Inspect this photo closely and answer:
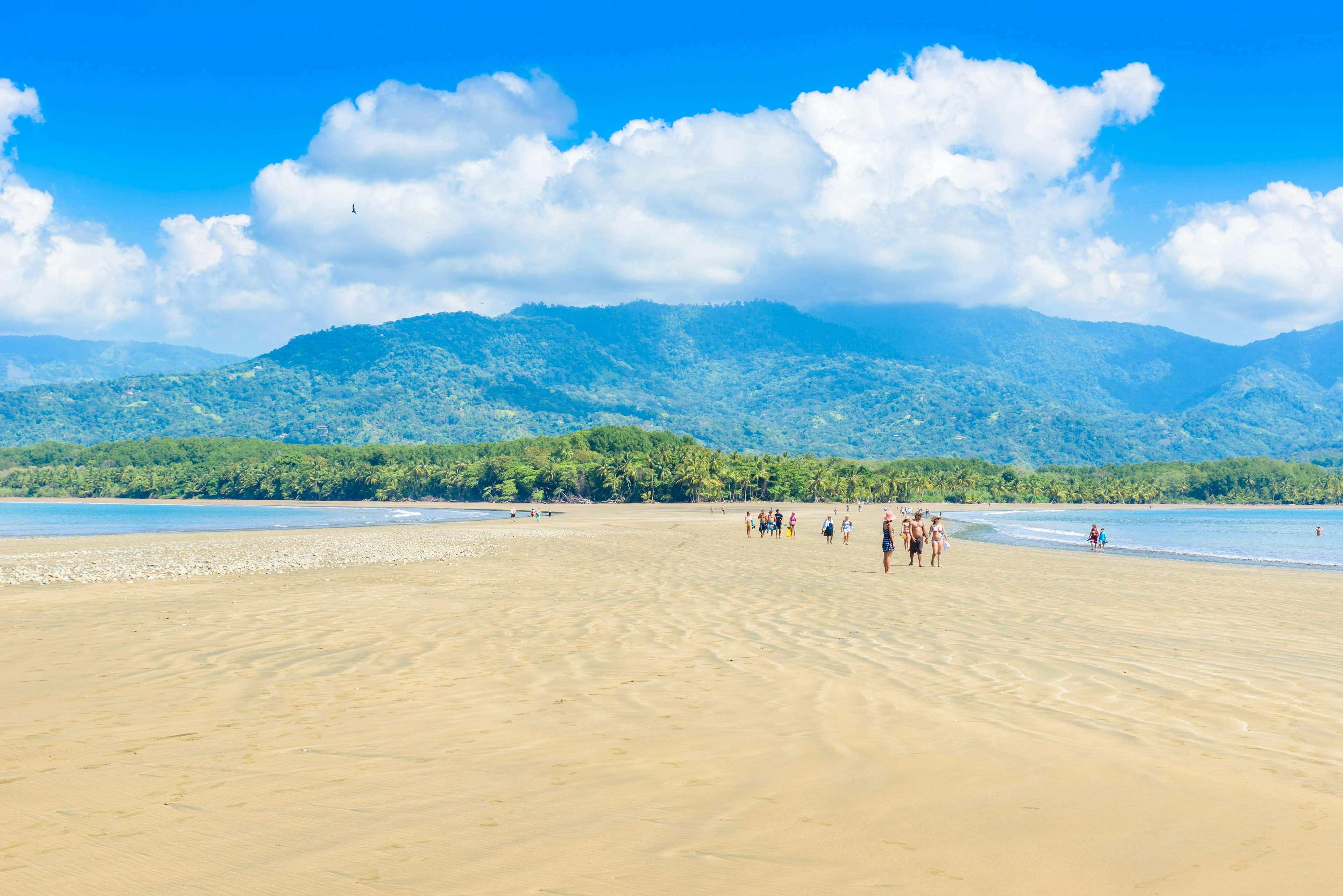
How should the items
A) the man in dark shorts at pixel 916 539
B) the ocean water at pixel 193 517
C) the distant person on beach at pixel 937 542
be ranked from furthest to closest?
the ocean water at pixel 193 517 < the distant person on beach at pixel 937 542 < the man in dark shorts at pixel 916 539

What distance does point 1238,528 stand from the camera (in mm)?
74500

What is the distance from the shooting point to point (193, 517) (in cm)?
8912

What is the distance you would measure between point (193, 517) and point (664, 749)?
98536mm

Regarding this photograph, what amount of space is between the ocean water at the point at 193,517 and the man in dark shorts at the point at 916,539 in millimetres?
47488

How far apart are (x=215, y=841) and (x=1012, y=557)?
107ft

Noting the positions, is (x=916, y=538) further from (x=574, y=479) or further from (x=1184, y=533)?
(x=574, y=479)

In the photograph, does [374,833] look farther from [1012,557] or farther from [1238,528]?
[1238,528]

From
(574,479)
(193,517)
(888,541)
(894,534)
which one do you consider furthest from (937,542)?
(574,479)

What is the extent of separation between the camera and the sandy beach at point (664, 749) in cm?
423

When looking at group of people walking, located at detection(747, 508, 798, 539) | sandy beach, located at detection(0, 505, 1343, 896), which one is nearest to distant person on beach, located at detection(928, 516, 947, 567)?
sandy beach, located at detection(0, 505, 1343, 896)

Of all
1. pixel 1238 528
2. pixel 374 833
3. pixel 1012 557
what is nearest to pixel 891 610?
pixel 374 833

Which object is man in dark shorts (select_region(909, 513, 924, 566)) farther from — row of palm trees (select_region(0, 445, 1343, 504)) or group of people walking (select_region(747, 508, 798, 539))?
row of palm trees (select_region(0, 445, 1343, 504))

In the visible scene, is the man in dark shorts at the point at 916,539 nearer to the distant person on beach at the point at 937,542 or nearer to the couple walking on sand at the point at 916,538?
the couple walking on sand at the point at 916,538

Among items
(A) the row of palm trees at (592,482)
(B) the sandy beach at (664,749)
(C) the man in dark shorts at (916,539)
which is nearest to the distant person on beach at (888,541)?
(C) the man in dark shorts at (916,539)
